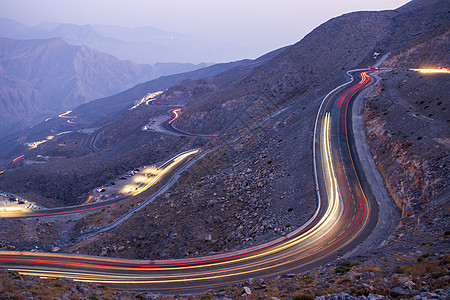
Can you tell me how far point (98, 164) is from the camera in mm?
89500

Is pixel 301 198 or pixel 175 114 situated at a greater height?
pixel 175 114

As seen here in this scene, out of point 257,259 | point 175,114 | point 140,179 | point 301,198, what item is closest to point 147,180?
point 140,179

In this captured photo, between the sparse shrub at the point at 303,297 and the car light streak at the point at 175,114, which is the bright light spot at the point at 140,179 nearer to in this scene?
the car light streak at the point at 175,114

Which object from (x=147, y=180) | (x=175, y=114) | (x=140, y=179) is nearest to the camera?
(x=147, y=180)

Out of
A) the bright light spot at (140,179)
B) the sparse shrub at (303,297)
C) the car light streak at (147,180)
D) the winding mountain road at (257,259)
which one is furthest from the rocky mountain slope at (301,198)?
the bright light spot at (140,179)

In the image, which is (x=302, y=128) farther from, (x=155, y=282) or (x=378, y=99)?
(x=155, y=282)

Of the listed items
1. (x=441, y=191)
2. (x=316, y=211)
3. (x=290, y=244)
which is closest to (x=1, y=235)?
(x=290, y=244)

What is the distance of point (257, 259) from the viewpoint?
24953mm

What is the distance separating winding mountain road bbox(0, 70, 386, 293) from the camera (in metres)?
23.6

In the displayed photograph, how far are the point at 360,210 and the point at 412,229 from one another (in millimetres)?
7208

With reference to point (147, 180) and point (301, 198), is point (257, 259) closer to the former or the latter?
point (301, 198)

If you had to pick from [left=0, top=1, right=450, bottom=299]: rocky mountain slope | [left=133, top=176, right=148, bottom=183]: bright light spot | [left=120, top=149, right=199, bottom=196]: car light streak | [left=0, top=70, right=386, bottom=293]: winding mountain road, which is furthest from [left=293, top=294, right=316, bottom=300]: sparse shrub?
[left=133, top=176, right=148, bottom=183]: bright light spot

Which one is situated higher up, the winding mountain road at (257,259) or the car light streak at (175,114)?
the car light streak at (175,114)

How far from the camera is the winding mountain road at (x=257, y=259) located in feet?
77.4
